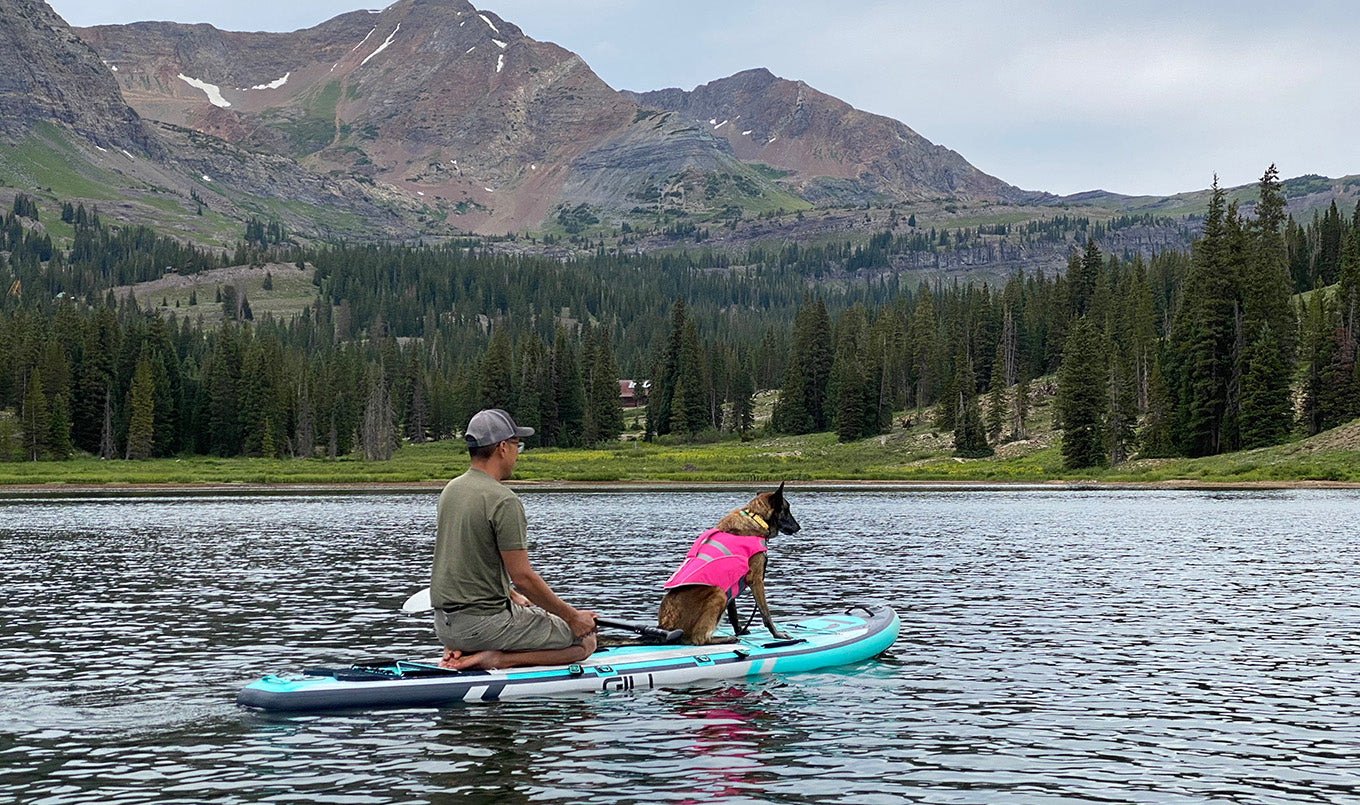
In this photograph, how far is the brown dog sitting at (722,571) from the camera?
734 inches

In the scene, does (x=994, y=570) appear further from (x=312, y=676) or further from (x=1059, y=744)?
(x=312, y=676)

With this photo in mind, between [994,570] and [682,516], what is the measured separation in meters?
28.3

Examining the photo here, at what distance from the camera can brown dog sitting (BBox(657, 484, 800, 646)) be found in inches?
734

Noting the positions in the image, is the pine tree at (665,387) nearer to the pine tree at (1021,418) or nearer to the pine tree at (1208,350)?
the pine tree at (1021,418)

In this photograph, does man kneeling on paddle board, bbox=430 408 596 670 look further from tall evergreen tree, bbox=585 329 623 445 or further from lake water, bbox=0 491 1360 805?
tall evergreen tree, bbox=585 329 623 445

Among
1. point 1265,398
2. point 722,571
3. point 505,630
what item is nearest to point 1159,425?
point 1265,398

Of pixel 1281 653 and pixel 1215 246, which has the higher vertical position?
pixel 1215 246

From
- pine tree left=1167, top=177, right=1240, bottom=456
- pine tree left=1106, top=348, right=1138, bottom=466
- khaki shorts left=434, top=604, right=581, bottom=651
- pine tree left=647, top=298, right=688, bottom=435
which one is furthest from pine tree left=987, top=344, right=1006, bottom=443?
khaki shorts left=434, top=604, right=581, bottom=651

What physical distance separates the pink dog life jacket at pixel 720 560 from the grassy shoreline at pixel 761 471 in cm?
6910

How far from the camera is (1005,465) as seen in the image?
107750 millimetres

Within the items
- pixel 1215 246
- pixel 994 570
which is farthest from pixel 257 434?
pixel 994 570

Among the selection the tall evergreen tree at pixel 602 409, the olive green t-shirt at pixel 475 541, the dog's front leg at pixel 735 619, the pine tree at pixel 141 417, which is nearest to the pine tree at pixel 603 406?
the tall evergreen tree at pixel 602 409

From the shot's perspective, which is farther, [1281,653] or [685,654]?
[1281,653]

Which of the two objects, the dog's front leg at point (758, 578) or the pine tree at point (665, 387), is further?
the pine tree at point (665, 387)
